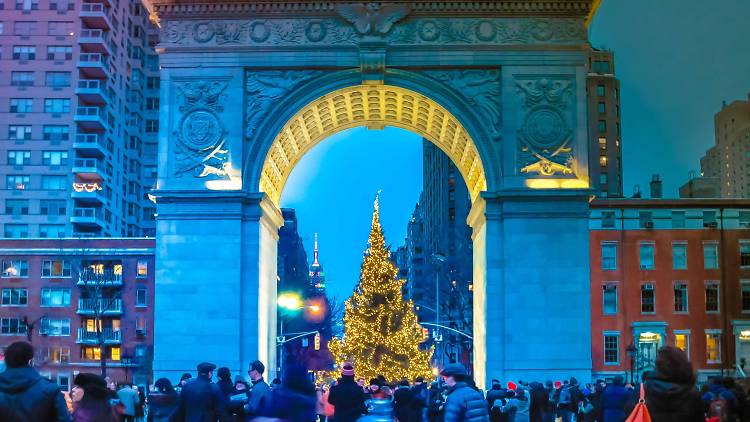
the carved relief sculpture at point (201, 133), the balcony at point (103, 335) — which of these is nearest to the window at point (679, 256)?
the carved relief sculpture at point (201, 133)

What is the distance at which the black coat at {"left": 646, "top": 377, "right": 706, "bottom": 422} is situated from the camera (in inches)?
404

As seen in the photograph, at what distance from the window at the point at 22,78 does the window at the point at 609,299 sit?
47.5 metres

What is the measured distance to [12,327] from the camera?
230ft

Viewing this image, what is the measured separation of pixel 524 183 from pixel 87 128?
52704 millimetres

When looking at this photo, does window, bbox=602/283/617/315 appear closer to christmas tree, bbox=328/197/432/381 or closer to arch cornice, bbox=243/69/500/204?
christmas tree, bbox=328/197/432/381

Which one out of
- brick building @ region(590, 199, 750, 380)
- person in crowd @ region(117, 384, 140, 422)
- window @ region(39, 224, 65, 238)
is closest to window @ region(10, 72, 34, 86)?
window @ region(39, 224, 65, 238)

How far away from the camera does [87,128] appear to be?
81938 mm

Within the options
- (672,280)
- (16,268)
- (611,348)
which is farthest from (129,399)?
(16,268)

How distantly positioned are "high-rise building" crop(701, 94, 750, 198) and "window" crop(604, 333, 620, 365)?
4831 inches

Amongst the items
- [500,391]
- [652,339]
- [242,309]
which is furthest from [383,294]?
[500,391]

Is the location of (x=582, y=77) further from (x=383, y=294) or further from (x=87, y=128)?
(x=87, y=128)

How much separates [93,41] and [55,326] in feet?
77.8

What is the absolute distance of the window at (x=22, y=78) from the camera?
80562 mm

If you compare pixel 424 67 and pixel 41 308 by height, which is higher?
pixel 424 67
